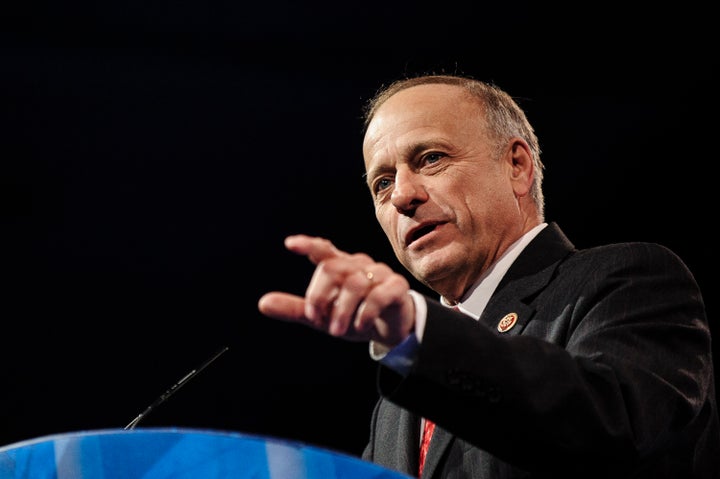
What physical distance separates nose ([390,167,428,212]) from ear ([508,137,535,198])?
330mm

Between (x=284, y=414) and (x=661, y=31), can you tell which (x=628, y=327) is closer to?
(x=661, y=31)

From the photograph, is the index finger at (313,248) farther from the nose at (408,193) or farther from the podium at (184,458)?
the nose at (408,193)

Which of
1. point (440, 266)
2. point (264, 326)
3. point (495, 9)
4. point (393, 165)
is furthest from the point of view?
point (264, 326)

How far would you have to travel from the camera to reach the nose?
80.0 inches

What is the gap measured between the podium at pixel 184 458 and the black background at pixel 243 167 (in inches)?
113

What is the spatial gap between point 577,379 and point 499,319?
60 centimetres

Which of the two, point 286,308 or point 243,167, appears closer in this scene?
point 286,308

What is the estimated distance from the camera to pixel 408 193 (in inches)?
80.0

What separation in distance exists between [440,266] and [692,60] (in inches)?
83.5

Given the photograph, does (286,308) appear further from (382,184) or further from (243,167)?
(243,167)

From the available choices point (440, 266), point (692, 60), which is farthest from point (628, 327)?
point (692, 60)

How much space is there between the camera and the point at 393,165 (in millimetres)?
2172

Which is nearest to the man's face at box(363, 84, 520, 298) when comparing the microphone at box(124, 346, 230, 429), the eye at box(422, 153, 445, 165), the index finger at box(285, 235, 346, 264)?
the eye at box(422, 153, 445, 165)

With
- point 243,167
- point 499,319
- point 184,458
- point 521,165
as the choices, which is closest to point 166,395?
point 499,319
